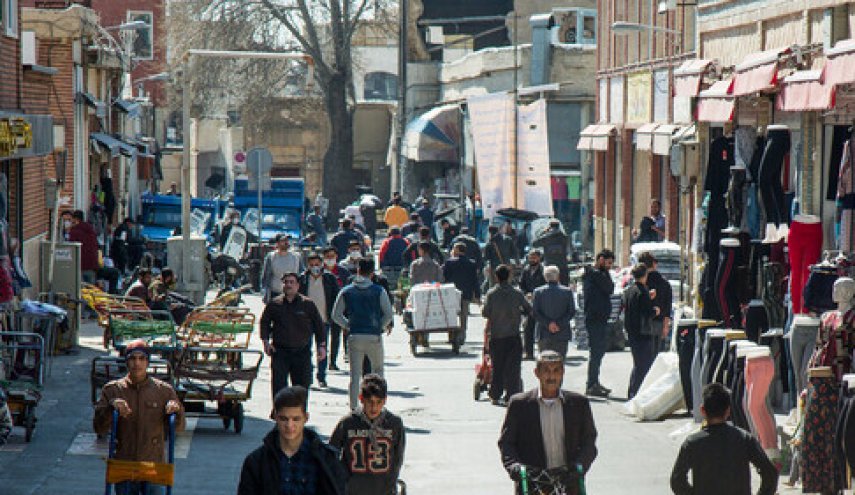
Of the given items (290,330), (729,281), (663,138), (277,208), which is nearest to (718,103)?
(729,281)

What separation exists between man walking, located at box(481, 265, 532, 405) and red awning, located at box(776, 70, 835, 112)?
3739mm

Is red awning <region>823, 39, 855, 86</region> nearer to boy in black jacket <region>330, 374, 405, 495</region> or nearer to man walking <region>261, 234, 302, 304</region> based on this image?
boy in black jacket <region>330, 374, 405, 495</region>

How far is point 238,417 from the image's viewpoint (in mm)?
16719

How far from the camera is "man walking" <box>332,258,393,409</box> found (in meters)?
17.5

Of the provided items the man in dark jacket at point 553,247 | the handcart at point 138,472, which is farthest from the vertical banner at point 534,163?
the handcart at point 138,472

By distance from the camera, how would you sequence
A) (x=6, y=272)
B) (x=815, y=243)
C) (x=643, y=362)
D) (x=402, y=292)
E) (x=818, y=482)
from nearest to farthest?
(x=818, y=482), (x=815, y=243), (x=6, y=272), (x=643, y=362), (x=402, y=292)

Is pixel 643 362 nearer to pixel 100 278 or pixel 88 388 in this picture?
pixel 88 388

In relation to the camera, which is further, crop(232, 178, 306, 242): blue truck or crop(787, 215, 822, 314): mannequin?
crop(232, 178, 306, 242): blue truck

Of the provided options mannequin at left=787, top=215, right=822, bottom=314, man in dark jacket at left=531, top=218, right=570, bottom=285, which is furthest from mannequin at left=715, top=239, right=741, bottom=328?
man in dark jacket at left=531, top=218, right=570, bottom=285

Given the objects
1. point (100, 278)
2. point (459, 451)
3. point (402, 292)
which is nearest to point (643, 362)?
point (459, 451)

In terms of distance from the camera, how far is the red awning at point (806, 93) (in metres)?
15.5

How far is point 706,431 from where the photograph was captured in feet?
31.4

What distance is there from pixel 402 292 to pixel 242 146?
40.8 m

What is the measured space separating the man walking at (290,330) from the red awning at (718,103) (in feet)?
18.7
